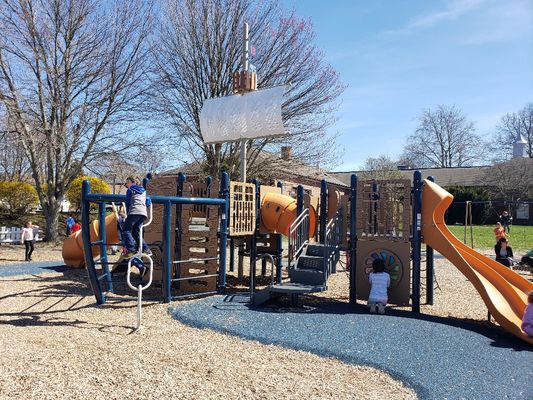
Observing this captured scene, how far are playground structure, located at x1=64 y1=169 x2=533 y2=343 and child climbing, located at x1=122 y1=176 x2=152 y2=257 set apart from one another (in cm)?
61

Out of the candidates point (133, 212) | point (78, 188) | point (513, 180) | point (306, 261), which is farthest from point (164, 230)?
point (513, 180)

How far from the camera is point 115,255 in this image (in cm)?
1652

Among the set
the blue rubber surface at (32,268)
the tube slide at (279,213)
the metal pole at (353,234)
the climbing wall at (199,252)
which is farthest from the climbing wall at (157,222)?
the blue rubber surface at (32,268)

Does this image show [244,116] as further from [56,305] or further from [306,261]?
[56,305]

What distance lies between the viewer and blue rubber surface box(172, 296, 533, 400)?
467cm

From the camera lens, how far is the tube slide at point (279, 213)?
1025 centimetres

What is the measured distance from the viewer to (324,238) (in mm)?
9086

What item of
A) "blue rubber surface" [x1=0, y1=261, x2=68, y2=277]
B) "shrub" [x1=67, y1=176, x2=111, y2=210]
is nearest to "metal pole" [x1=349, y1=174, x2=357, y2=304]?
"blue rubber surface" [x1=0, y1=261, x2=68, y2=277]

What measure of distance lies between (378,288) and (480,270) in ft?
5.61

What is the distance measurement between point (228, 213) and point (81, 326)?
11.9ft

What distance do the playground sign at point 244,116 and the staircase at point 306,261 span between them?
6.55 m

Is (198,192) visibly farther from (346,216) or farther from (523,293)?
(523,293)

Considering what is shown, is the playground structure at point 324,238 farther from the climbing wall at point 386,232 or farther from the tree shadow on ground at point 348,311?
the tree shadow on ground at point 348,311

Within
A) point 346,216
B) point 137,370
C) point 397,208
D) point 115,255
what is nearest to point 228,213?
point 346,216
